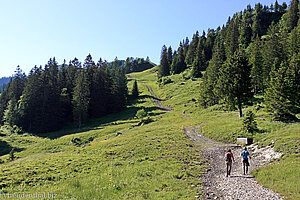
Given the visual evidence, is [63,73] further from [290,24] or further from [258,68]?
[290,24]

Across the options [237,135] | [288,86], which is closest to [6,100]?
[237,135]

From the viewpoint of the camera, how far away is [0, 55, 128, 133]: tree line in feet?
226

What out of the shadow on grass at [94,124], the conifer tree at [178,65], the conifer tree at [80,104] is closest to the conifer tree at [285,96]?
the shadow on grass at [94,124]

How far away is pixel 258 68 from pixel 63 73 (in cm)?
8592

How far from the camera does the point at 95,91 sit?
274 feet

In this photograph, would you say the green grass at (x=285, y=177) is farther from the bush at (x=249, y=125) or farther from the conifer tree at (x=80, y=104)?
the conifer tree at (x=80, y=104)

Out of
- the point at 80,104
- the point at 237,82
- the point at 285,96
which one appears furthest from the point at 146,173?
the point at 80,104

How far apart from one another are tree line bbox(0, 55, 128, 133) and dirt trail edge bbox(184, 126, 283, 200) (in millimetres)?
57128

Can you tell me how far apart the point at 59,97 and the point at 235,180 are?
255ft

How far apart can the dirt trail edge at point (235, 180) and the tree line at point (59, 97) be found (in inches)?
2249

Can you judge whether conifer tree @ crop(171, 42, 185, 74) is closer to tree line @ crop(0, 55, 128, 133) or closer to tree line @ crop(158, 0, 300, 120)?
tree line @ crop(158, 0, 300, 120)

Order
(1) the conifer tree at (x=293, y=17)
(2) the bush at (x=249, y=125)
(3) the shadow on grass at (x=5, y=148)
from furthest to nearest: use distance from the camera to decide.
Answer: (1) the conifer tree at (x=293, y=17)
(3) the shadow on grass at (x=5, y=148)
(2) the bush at (x=249, y=125)

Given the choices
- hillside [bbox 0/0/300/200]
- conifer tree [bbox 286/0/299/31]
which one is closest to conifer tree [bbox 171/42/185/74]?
hillside [bbox 0/0/300/200]

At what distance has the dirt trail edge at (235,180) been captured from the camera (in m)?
11.1
